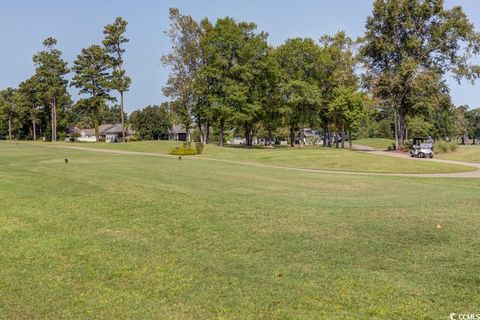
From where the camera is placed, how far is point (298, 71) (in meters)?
63.4

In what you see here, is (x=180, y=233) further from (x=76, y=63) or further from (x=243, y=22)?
(x=76, y=63)

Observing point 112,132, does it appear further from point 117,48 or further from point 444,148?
point 444,148

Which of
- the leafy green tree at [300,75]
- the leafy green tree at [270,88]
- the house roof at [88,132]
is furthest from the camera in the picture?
the house roof at [88,132]

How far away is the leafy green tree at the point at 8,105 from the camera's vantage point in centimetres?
8876

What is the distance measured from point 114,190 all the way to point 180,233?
4789 millimetres

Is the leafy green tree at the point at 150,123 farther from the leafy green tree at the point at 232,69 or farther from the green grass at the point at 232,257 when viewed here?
the green grass at the point at 232,257

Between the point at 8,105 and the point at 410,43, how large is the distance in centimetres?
8094

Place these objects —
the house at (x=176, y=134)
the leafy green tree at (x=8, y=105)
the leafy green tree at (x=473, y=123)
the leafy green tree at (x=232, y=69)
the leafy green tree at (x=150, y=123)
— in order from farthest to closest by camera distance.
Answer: the leafy green tree at (x=473, y=123) < the house at (x=176, y=134) < the leafy green tree at (x=150, y=123) < the leafy green tree at (x=8, y=105) < the leafy green tree at (x=232, y=69)

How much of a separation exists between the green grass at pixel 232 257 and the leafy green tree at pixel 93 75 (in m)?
58.2

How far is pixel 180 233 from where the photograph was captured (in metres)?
7.85

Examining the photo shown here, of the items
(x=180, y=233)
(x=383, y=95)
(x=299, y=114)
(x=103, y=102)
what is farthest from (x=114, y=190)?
(x=103, y=102)

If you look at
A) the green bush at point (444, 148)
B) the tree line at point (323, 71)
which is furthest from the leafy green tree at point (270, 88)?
the green bush at point (444, 148)

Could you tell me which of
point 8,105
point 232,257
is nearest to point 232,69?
point 232,257

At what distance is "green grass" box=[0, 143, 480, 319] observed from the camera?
4.82 meters
